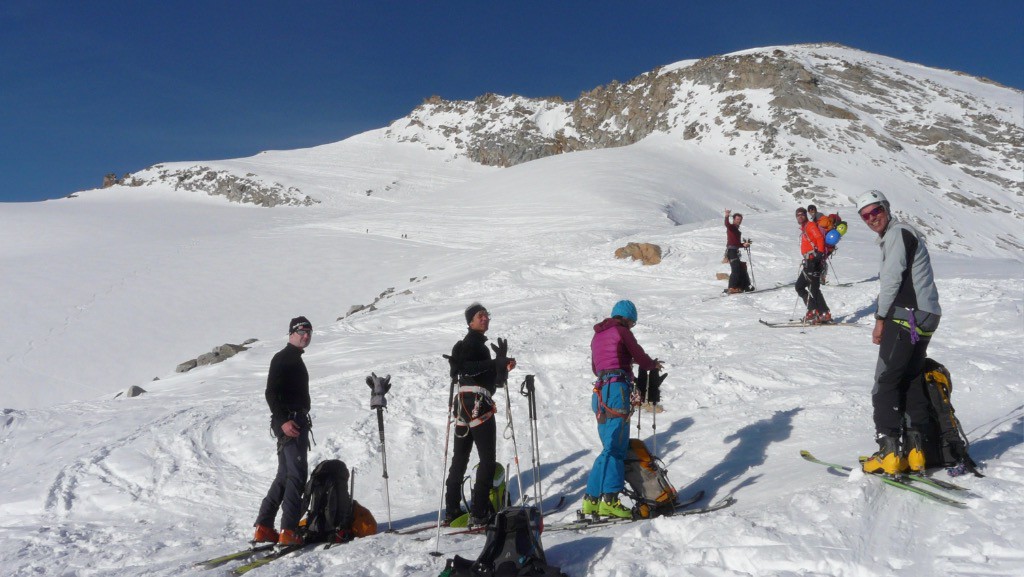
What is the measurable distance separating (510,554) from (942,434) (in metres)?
3.68

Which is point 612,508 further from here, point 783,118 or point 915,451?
point 783,118

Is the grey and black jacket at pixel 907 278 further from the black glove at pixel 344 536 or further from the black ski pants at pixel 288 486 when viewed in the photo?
the black ski pants at pixel 288 486

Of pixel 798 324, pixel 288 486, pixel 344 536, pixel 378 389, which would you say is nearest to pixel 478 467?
pixel 378 389

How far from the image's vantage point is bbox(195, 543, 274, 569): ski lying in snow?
539cm

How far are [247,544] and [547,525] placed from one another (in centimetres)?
286

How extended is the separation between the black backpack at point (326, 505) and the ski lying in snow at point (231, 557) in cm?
35

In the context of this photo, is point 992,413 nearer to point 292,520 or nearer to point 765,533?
point 765,533

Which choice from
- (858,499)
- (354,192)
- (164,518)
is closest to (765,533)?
(858,499)

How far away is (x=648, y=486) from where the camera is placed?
595 centimetres

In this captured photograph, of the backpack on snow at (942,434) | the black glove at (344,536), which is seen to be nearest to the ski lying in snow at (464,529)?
the black glove at (344,536)

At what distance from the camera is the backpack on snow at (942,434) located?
517 cm

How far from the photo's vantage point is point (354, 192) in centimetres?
6644

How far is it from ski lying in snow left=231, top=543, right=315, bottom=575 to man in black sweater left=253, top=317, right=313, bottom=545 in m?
0.18

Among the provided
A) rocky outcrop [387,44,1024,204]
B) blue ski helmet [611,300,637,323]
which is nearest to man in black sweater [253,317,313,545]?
blue ski helmet [611,300,637,323]
